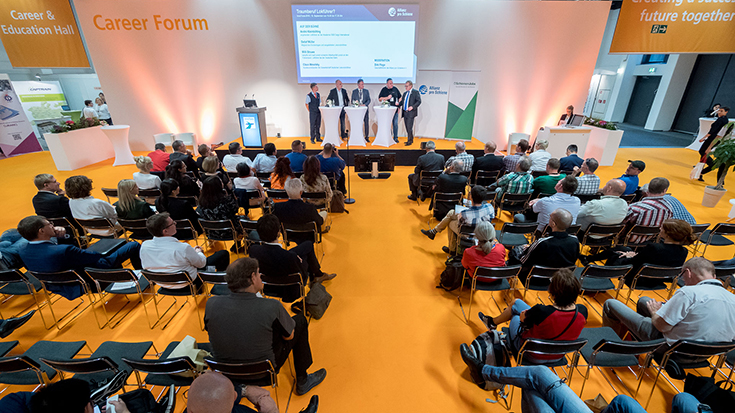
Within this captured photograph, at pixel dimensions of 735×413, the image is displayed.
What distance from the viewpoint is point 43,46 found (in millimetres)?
8945

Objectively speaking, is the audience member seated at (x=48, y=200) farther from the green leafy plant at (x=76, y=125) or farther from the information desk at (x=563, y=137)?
the information desk at (x=563, y=137)

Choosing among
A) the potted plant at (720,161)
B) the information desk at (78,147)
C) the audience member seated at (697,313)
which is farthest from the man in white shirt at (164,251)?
the potted plant at (720,161)

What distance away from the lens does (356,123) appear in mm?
8969

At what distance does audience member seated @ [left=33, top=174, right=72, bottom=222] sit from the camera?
400 cm

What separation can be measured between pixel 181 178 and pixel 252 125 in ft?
15.8

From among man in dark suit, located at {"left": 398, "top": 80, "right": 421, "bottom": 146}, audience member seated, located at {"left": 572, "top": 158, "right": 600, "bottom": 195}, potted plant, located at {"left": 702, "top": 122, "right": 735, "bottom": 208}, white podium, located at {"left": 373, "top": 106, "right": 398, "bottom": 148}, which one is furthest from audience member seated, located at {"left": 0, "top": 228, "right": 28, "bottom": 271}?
potted plant, located at {"left": 702, "top": 122, "right": 735, "bottom": 208}

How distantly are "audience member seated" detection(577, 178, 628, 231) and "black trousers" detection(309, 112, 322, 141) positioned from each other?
305 inches

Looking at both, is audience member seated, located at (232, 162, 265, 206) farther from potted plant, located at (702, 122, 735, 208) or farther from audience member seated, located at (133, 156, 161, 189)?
potted plant, located at (702, 122, 735, 208)

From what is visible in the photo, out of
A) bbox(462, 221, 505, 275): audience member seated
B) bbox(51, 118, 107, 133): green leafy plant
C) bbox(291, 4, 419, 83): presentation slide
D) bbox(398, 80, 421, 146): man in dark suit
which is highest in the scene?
bbox(291, 4, 419, 83): presentation slide

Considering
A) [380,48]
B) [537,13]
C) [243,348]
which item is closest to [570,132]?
[537,13]

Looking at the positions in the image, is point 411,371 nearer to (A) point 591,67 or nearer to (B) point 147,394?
(B) point 147,394

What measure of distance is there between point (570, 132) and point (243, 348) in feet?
32.8

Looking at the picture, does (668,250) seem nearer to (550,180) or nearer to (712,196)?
(550,180)

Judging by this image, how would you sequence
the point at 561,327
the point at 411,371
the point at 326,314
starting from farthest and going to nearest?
the point at 326,314
the point at 411,371
the point at 561,327
